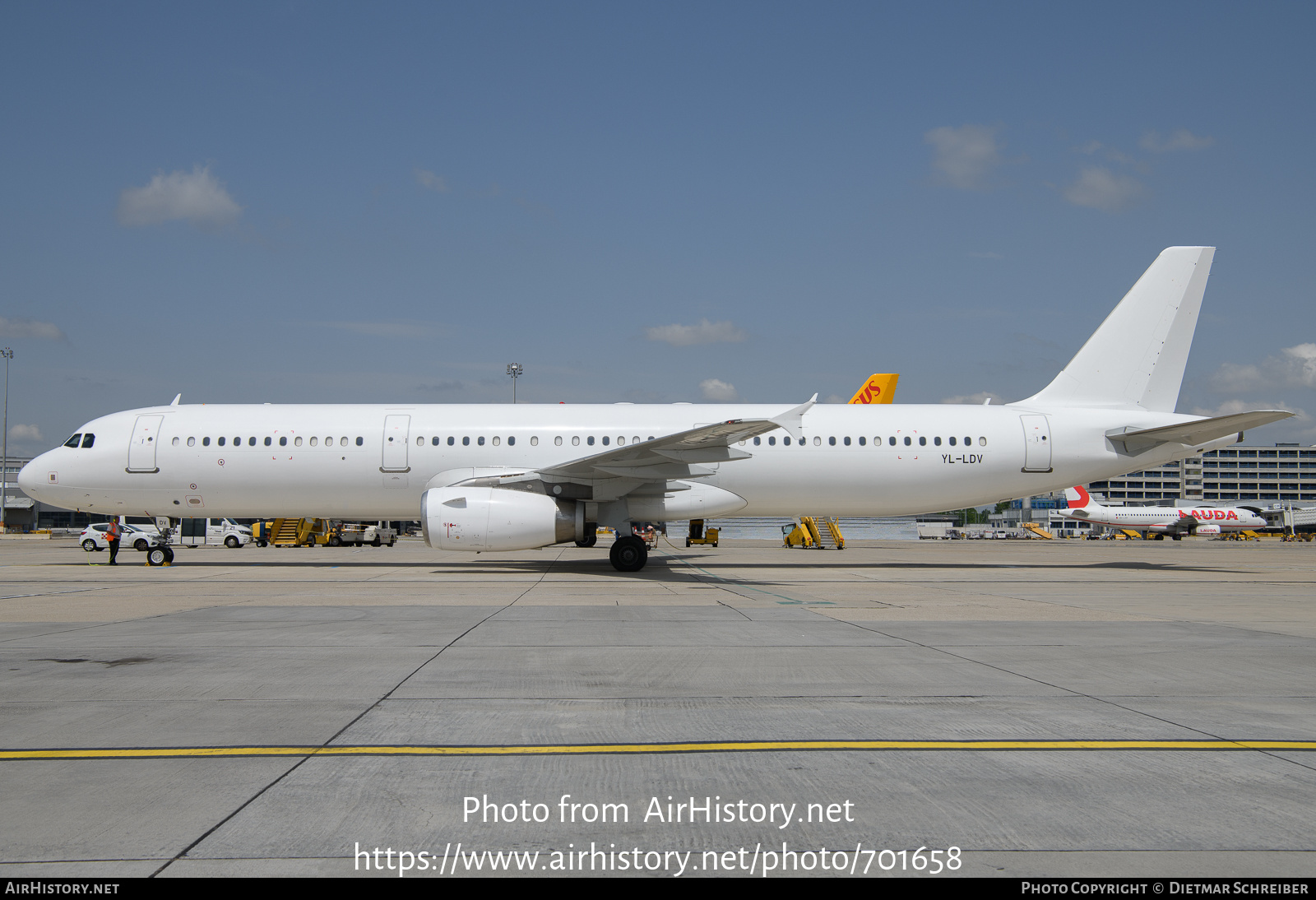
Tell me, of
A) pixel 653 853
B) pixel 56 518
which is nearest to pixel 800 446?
pixel 653 853

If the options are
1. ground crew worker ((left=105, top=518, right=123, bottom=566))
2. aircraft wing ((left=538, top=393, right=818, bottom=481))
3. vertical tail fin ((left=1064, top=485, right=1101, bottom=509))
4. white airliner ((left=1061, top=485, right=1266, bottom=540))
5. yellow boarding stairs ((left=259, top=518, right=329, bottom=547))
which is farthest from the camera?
white airliner ((left=1061, top=485, right=1266, bottom=540))

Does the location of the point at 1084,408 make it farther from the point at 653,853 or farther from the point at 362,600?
the point at 653,853

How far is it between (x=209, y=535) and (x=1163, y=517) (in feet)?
219

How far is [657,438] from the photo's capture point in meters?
18.9

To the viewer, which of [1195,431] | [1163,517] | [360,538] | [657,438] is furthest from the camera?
[1163,517]

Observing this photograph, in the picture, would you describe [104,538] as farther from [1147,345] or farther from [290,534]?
[1147,345]

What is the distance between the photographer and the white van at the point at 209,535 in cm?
3722

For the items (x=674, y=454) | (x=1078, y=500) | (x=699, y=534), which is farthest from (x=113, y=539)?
(x=1078, y=500)

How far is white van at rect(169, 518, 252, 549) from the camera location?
3722cm

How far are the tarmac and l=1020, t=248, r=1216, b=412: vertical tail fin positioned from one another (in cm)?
1176

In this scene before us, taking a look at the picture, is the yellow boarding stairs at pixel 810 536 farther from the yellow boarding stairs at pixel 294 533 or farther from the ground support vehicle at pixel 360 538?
the yellow boarding stairs at pixel 294 533

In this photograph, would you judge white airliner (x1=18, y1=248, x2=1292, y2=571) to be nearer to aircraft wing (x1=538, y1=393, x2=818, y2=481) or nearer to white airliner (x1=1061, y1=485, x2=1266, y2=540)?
aircraft wing (x1=538, y1=393, x2=818, y2=481)

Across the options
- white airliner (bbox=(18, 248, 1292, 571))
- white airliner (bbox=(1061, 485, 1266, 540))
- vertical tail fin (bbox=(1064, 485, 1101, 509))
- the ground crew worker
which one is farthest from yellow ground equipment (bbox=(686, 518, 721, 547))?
white airliner (bbox=(1061, 485, 1266, 540))

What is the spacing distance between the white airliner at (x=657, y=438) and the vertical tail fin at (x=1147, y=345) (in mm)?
40
